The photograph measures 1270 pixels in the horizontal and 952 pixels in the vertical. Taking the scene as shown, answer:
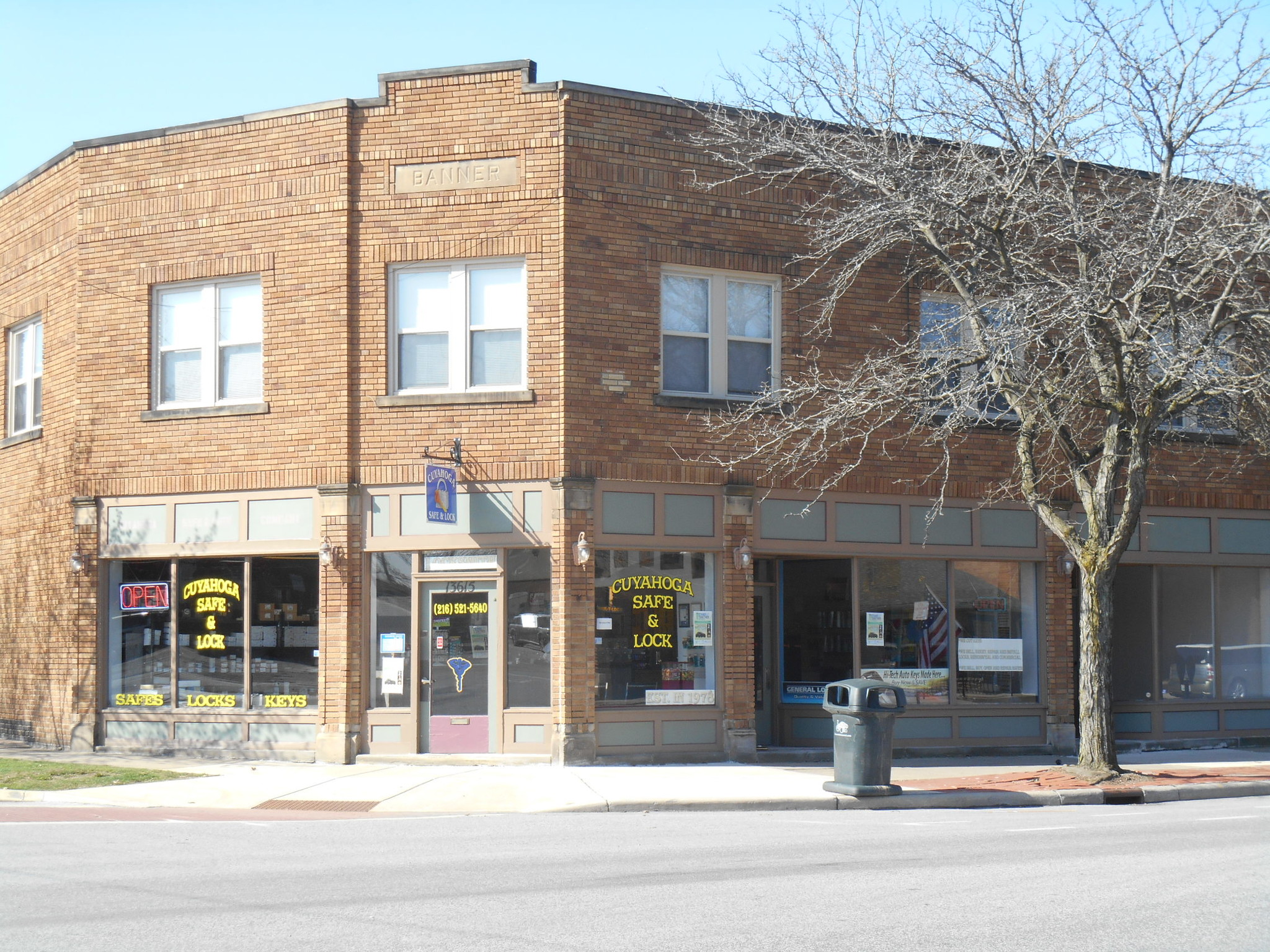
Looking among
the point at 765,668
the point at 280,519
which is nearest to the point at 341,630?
the point at 280,519

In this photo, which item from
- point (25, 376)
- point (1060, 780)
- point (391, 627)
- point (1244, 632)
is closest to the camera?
point (1060, 780)

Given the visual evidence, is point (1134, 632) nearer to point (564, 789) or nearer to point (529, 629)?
point (529, 629)

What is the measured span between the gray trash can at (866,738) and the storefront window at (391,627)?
5.55 meters

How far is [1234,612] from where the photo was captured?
799 inches

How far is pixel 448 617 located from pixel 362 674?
4.29 feet

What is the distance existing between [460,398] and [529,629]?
3.02 metres

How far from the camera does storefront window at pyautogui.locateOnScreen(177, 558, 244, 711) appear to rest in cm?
1691

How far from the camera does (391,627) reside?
16.4 metres

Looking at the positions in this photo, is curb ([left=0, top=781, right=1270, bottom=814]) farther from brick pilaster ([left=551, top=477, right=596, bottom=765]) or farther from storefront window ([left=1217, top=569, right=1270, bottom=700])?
storefront window ([left=1217, top=569, right=1270, bottom=700])

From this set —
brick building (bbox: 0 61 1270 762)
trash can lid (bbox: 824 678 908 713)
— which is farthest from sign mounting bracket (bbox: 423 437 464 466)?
trash can lid (bbox: 824 678 908 713)

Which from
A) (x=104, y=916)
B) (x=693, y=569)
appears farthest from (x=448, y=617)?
(x=104, y=916)

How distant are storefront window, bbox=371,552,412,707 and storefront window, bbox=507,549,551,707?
52.7 inches

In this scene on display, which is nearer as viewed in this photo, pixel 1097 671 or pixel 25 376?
pixel 1097 671

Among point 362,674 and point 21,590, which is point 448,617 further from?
point 21,590
